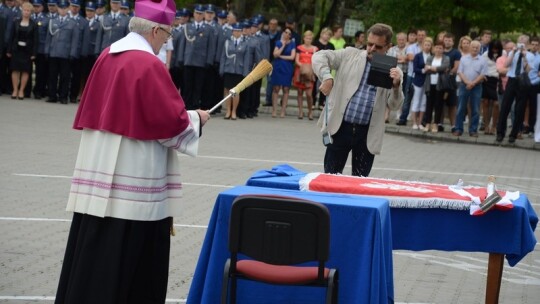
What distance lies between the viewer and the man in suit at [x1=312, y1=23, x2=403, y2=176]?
10.9 m

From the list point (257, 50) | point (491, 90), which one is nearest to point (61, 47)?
point (257, 50)

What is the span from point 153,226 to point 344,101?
3656 mm

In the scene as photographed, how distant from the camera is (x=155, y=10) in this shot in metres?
7.67

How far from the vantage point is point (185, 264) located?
10.6 m

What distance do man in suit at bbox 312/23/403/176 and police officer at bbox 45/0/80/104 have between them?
1654 centimetres

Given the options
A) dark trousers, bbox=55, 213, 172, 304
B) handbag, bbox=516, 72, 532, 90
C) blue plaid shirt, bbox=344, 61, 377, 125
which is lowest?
dark trousers, bbox=55, 213, 172, 304

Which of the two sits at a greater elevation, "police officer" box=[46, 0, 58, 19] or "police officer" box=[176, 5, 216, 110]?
"police officer" box=[46, 0, 58, 19]

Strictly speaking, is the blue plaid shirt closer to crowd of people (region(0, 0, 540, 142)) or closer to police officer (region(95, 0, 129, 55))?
crowd of people (region(0, 0, 540, 142))

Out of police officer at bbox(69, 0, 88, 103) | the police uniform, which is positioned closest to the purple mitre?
the police uniform

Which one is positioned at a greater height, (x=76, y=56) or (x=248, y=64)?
(x=248, y=64)

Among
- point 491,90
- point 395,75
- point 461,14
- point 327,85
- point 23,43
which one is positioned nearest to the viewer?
point 395,75

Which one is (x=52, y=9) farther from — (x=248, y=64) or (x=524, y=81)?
(x=524, y=81)

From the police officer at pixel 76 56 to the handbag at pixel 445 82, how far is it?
8035 mm

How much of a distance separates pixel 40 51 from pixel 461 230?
65.0 ft
